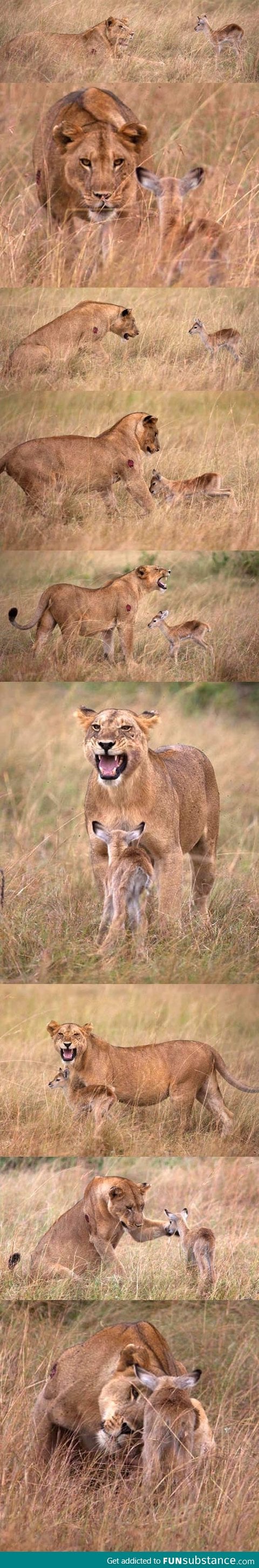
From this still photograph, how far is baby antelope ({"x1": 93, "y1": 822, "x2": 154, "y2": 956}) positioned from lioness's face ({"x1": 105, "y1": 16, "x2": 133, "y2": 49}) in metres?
3.50

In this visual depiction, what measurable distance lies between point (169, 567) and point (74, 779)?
0.90 meters

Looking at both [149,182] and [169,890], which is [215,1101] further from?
[149,182]

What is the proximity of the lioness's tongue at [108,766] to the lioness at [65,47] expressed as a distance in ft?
10.3

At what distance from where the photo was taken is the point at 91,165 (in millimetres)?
9039

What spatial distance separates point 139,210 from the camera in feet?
29.7

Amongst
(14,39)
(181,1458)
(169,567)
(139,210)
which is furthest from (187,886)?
(14,39)

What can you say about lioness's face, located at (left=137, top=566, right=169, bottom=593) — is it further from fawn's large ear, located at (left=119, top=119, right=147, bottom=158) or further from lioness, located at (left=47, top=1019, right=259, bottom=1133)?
fawn's large ear, located at (left=119, top=119, right=147, bottom=158)

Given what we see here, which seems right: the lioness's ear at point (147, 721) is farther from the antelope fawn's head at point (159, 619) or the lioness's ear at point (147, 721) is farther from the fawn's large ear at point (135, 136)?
the fawn's large ear at point (135, 136)

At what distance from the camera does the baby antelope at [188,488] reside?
8.55 metres

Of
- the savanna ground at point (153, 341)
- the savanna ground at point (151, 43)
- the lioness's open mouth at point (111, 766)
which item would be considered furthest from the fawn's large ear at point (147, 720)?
the savanna ground at point (151, 43)

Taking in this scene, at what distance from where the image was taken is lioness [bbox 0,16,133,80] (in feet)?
30.4

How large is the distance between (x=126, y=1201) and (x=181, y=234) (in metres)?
3.95

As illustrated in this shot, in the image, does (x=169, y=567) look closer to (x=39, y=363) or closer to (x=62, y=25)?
(x=39, y=363)

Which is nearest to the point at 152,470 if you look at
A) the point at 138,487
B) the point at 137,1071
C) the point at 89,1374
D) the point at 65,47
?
the point at 138,487
